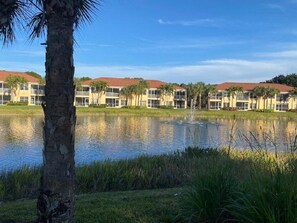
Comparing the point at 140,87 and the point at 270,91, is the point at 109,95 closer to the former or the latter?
the point at 140,87

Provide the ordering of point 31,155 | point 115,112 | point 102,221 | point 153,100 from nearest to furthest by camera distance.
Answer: point 102,221 < point 31,155 < point 115,112 < point 153,100

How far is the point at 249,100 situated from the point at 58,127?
346 feet

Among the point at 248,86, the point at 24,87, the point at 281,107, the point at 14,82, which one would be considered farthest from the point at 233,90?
the point at 14,82

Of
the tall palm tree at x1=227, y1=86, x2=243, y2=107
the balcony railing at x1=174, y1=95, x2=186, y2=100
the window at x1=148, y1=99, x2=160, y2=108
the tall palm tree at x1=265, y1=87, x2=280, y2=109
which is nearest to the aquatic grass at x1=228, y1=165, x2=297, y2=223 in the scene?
the window at x1=148, y1=99, x2=160, y2=108

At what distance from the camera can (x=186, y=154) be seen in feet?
46.2

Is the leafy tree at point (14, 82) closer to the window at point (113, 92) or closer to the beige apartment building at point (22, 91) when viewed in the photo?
the beige apartment building at point (22, 91)

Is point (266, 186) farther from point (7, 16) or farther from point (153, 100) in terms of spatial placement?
point (153, 100)

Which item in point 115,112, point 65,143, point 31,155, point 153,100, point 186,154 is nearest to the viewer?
point 65,143

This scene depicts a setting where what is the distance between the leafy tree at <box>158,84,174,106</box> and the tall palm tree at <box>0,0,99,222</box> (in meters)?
94.1

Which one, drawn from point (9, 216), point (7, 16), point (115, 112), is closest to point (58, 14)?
point (7, 16)

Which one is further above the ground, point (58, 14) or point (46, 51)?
point (58, 14)

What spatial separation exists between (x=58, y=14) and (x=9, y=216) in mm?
3308

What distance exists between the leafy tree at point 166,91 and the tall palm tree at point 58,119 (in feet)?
309

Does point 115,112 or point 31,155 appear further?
point 115,112
